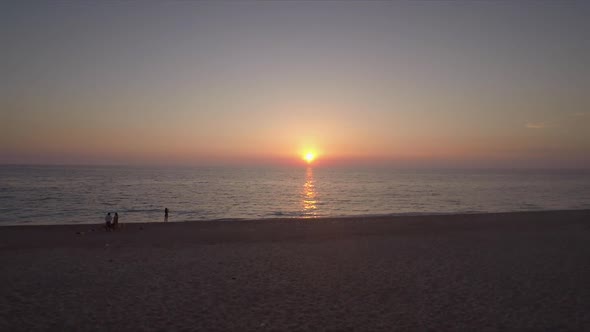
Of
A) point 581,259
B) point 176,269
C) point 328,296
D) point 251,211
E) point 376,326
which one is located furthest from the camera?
point 251,211

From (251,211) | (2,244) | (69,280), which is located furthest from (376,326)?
(251,211)

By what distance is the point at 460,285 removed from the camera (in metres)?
11.7

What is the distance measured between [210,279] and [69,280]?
14.0 ft

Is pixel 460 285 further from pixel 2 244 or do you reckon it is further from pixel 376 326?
pixel 2 244

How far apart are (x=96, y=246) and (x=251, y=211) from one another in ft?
78.0

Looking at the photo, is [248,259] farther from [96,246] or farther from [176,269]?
A: [96,246]

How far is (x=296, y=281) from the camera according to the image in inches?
477

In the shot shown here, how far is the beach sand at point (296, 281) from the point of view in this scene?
29.1 feet

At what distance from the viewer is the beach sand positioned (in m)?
8.87

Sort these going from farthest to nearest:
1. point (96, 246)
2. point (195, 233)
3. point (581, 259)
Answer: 1. point (195, 233)
2. point (96, 246)
3. point (581, 259)

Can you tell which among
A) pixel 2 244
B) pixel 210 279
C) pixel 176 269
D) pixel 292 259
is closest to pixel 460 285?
pixel 292 259

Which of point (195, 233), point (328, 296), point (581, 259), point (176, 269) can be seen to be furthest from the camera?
point (195, 233)

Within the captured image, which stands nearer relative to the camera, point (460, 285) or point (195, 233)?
point (460, 285)

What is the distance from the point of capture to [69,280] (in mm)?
12047
